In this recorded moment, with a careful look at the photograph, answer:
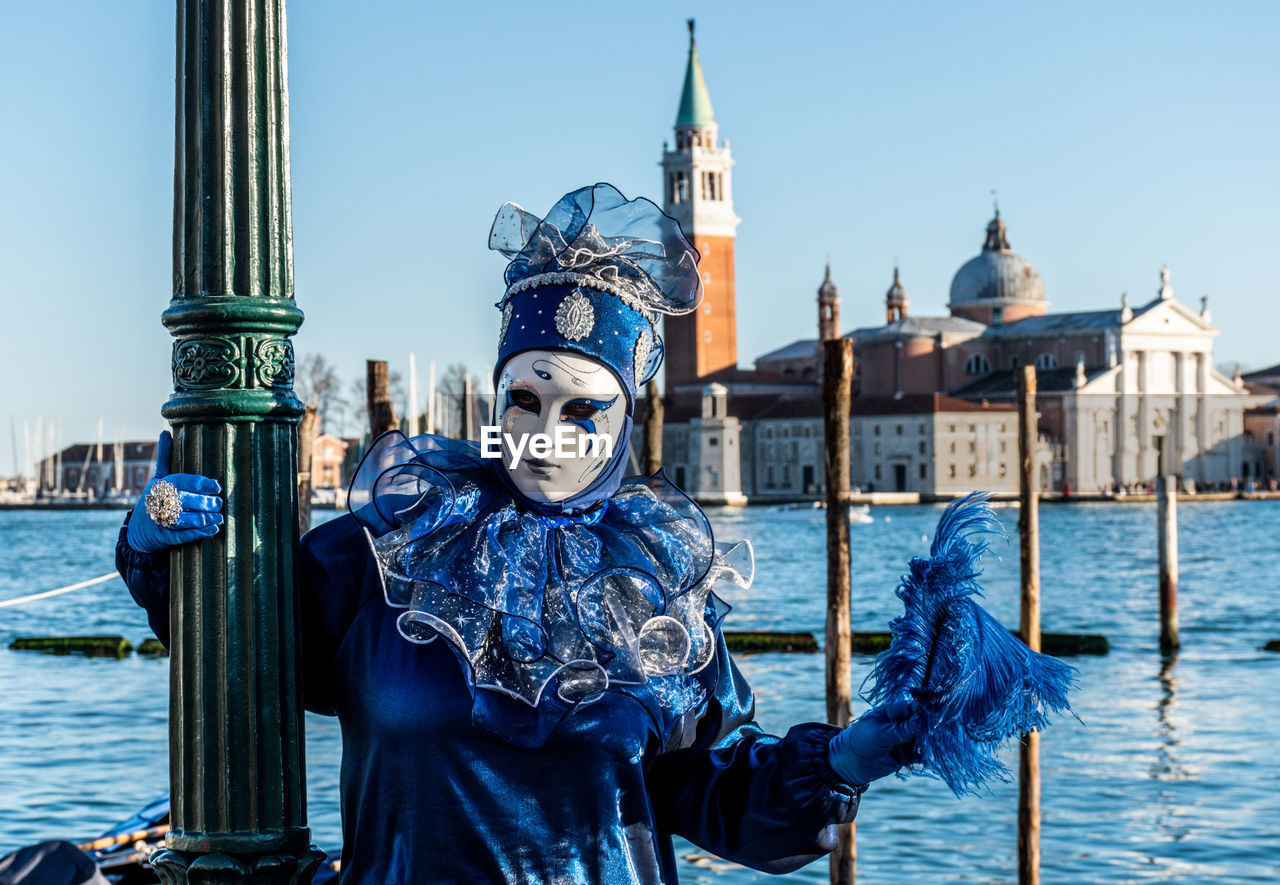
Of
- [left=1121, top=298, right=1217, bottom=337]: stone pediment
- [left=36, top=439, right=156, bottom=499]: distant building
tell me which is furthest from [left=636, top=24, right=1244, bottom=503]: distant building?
[left=36, top=439, right=156, bottom=499]: distant building

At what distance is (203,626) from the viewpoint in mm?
1410

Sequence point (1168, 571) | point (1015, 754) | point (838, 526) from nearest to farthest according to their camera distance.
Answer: point (838, 526), point (1015, 754), point (1168, 571)

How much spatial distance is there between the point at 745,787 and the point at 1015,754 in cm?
790

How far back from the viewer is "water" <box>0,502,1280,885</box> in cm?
789

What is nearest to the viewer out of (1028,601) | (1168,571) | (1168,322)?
(1028,601)

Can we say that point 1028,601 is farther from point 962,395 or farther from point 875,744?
point 962,395

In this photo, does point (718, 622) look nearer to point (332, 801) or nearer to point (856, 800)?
point (856, 800)

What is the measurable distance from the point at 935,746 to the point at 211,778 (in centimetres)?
64

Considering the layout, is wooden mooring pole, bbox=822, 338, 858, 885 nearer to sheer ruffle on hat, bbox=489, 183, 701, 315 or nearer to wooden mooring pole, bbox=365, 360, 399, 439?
wooden mooring pole, bbox=365, 360, 399, 439

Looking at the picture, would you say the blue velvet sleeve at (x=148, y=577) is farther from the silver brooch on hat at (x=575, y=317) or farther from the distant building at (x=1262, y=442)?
the distant building at (x=1262, y=442)

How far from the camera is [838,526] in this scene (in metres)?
8.67

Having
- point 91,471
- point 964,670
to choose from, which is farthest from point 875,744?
point 91,471

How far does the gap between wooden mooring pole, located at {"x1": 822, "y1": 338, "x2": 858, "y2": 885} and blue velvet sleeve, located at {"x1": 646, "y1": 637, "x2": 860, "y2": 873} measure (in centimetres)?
579

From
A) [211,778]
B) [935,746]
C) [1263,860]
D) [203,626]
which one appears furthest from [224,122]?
[1263,860]
